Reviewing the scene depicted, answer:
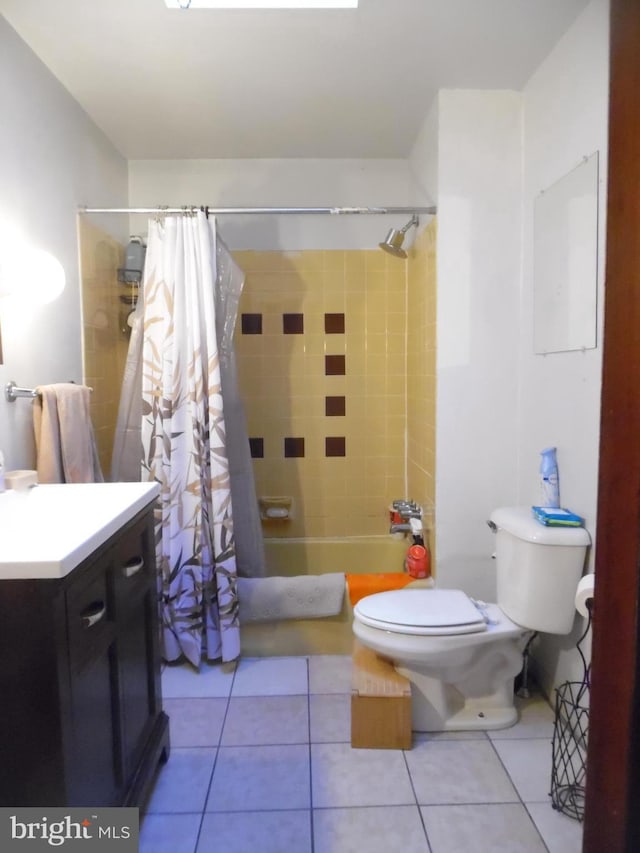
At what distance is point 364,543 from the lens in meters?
2.83

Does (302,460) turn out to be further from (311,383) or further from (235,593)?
(235,593)

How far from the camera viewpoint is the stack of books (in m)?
1.65

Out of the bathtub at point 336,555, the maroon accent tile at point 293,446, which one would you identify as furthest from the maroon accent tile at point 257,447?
the bathtub at point 336,555

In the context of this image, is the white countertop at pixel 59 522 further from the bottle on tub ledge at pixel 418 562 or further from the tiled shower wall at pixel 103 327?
the bottle on tub ledge at pixel 418 562

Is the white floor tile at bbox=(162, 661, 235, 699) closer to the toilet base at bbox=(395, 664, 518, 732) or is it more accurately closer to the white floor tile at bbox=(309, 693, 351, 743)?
the white floor tile at bbox=(309, 693, 351, 743)

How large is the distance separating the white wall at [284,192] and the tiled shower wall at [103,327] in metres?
0.44

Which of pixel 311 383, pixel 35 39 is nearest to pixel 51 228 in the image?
pixel 35 39

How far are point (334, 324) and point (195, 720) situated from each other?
192 centimetres

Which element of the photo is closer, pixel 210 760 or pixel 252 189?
pixel 210 760

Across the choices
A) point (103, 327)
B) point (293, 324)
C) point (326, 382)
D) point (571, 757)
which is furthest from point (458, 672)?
point (103, 327)

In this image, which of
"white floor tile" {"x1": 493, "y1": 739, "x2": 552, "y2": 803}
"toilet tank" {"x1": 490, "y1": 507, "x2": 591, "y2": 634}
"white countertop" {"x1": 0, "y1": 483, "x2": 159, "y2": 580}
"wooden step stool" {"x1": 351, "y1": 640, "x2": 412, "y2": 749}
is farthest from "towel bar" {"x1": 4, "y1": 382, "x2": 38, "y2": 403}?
"white floor tile" {"x1": 493, "y1": 739, "x2": 552, "y2": 803}

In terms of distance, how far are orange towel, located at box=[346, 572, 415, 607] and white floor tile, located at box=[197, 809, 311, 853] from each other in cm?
85

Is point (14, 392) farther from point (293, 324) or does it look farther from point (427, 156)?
point (427, 156)

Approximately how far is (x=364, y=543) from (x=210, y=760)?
138 cm
